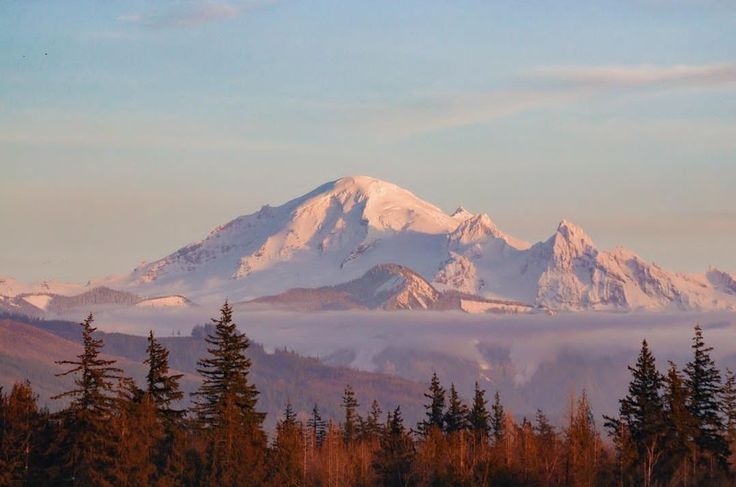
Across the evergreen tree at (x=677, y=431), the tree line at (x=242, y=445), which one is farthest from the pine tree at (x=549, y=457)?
the evergreen tree at (x=677, y=431)

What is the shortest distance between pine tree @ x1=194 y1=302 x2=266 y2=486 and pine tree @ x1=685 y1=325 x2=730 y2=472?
110ft

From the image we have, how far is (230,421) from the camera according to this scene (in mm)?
129750

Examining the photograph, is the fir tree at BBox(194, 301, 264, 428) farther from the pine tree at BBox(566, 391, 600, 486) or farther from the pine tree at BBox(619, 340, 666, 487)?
the pine tree at BBox(619, 340, 666, 487)

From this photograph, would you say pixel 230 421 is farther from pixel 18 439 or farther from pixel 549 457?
pixel 549 457

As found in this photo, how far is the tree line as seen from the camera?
118375 millimetres

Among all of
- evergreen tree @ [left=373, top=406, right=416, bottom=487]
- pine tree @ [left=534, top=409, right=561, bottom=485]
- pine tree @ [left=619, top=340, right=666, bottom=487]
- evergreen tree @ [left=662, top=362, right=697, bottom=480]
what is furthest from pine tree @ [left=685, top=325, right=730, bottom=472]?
evergreen tree @ [left=373, top=406, right=416, bottom=487]

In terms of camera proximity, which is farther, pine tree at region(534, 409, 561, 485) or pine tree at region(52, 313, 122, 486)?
pine tree at region(534, 409, 561, 485)

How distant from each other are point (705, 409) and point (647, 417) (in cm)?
759

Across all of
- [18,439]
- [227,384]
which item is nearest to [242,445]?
[227,384]

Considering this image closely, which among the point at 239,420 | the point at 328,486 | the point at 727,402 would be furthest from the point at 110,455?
the point at 727,402

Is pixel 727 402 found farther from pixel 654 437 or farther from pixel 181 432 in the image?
pixel 181 432

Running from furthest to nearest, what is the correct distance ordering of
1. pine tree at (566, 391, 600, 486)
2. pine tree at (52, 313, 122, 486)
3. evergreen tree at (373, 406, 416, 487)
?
evergreen tree at (373, 406, 416, 487) → pine tree at (566, 391, 600, 486) → pine tree at (52, 313, 122, 486)

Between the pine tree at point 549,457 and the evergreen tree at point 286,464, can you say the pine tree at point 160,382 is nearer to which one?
the evergreen tree at point 286,464

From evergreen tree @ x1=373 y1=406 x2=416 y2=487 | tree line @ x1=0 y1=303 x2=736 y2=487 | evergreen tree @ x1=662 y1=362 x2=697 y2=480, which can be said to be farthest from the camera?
evergreen tree @ x1=373 y1=406 x2=416 y2=487
